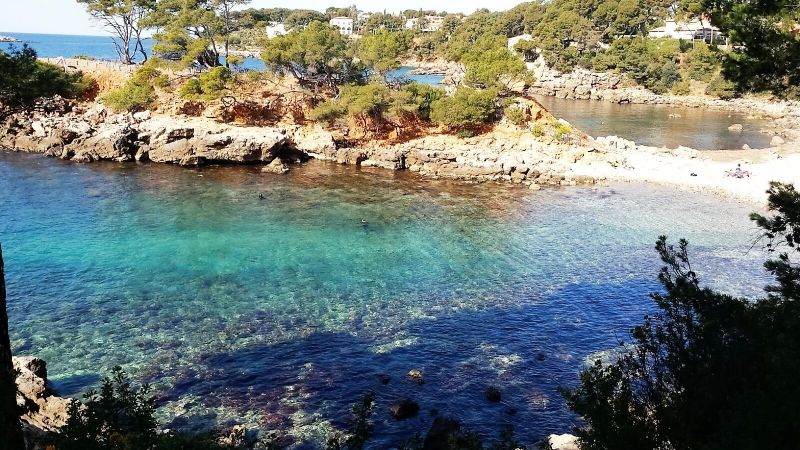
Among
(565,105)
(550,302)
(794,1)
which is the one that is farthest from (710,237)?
(565,105)

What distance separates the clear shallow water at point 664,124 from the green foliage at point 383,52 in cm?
2669

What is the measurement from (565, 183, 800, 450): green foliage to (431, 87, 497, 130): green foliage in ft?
148

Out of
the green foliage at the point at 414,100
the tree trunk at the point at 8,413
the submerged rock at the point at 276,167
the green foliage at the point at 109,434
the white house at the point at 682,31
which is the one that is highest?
the white house at the point at 682,31

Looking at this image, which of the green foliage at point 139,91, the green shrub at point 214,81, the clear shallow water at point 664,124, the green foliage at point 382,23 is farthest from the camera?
the green foliage at point 382,23

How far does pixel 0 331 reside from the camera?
10.5 meters

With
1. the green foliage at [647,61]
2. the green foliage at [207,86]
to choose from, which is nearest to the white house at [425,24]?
the green foliage at [647,61]

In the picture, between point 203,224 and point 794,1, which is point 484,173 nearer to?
point 203,224

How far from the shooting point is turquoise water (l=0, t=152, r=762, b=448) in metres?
19.8

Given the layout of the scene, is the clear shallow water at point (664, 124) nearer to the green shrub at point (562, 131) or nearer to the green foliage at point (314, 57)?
the green shrub at point (562, 131)

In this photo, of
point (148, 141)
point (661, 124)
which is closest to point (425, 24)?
point (661, 124)

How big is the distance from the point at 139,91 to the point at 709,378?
59983 millimetres

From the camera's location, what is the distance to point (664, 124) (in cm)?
7769

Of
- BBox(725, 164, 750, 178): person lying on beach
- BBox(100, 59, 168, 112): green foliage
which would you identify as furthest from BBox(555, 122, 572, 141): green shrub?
BBox(100, 59, 168, 112): green foliage

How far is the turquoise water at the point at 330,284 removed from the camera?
65.1ft
